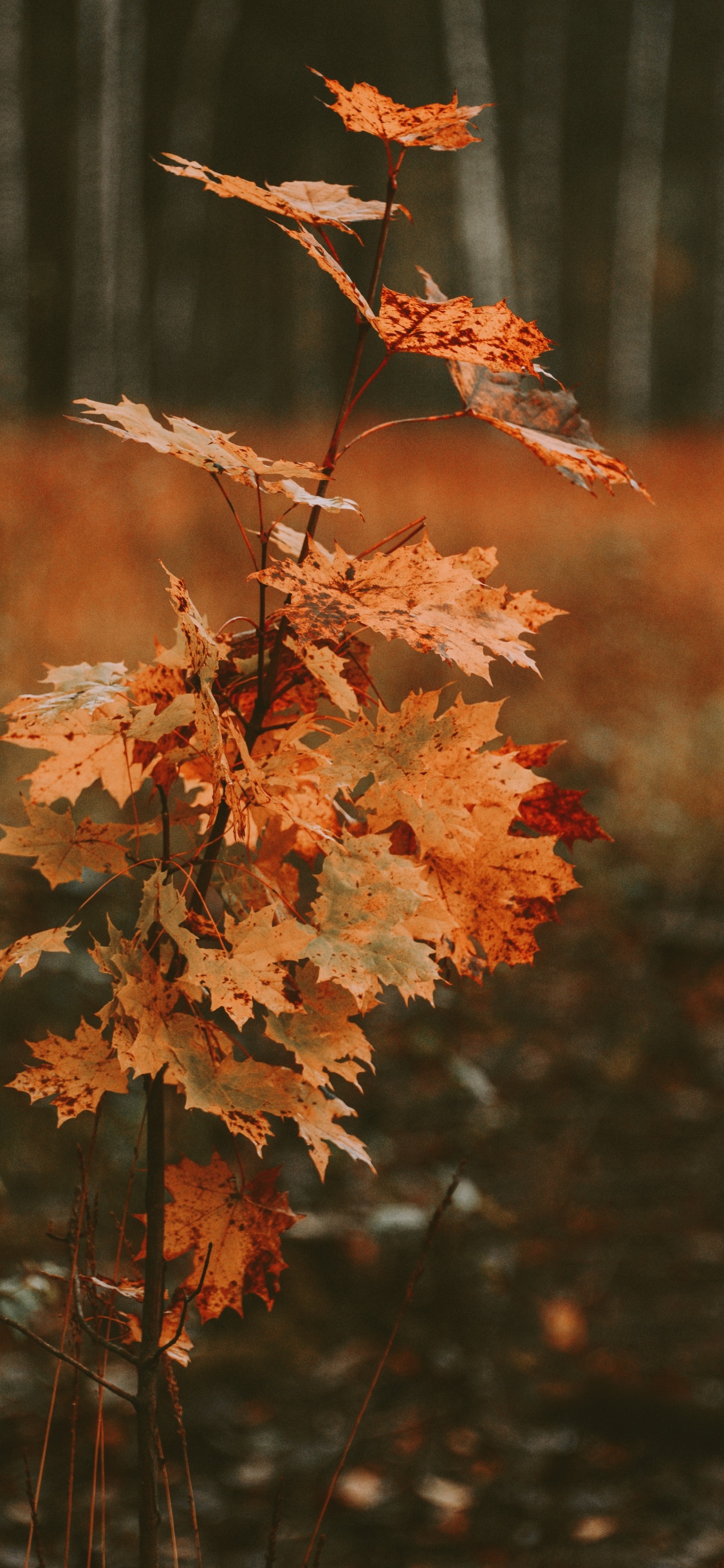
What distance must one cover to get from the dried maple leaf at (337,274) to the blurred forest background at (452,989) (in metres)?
0.66

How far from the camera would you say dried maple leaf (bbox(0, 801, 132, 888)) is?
2.22ft

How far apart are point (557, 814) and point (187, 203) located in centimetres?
1117

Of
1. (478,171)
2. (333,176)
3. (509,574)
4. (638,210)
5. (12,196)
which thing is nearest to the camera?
(509,574)

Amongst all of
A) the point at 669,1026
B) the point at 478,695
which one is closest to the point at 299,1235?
the point at 669,1026

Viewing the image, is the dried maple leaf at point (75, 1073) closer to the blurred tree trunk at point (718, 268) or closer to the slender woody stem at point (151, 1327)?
the slender woody stem at point (151, 1327)

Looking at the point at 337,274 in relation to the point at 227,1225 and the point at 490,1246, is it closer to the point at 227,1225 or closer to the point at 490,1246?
the point at 227,1225

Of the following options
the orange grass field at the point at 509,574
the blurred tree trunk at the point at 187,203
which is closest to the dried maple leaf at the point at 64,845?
the orange grass field at the point at 509,574

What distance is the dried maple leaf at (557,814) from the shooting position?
0.73 meters

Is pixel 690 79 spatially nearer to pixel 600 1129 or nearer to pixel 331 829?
pixel 600 1129

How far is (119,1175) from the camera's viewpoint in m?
1.91

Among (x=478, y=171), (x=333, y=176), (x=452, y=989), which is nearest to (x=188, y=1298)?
(x=452, y=989)

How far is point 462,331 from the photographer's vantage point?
23.6 inches

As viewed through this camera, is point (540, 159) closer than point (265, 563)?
No

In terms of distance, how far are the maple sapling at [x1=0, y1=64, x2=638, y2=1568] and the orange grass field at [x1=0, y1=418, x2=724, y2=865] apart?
2166 mm
